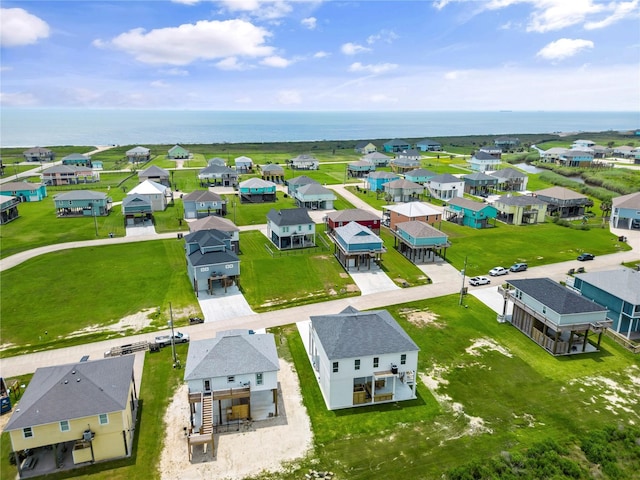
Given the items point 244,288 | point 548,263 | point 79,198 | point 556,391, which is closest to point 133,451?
point 244,288

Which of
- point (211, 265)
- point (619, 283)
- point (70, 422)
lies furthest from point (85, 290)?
point (619, 283)

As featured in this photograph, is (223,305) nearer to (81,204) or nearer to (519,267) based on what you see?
(519,267)

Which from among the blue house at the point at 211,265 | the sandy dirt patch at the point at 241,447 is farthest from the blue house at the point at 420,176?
the sandy dirt patch at the point at 241,447

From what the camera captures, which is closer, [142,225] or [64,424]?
[64,424]

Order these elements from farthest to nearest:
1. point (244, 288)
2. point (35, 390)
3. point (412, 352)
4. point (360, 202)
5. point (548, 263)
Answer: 1. point (360, 202)
2. point (548, 263)
3. point (244, 288)
4. point (412, 352)
5. point (35, 390)

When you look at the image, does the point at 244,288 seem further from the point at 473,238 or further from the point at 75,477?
the point at 473,238

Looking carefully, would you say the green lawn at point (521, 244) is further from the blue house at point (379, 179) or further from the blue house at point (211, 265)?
the blue house at point (211, 265)
